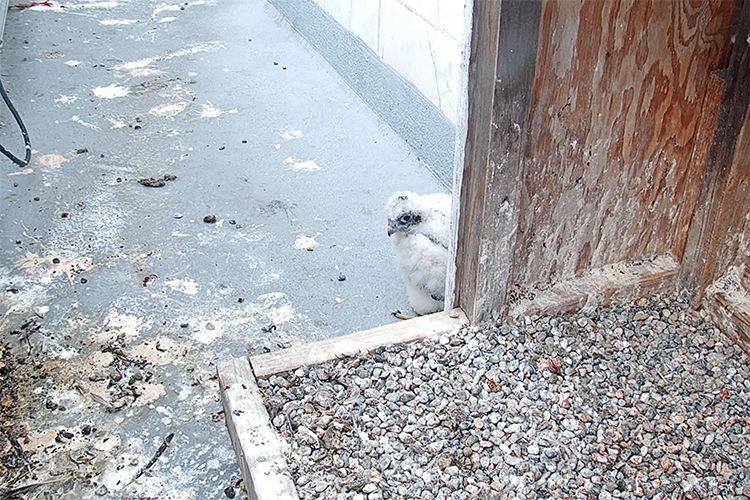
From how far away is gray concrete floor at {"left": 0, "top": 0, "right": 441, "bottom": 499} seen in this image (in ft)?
7.75

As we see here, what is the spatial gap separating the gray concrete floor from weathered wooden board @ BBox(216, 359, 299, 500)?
31 cm

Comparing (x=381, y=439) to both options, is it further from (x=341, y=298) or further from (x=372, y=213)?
(x=372, y=213)

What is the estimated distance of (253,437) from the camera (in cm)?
186

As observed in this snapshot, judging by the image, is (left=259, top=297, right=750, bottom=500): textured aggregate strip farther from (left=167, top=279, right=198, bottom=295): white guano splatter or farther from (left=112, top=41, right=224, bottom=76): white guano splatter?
(left=112, top=41, right=224, bottom=76): white guano splatter

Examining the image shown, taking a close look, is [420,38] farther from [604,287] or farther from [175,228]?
[604,287]

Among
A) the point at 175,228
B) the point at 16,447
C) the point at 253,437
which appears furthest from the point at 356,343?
the point at 175,228

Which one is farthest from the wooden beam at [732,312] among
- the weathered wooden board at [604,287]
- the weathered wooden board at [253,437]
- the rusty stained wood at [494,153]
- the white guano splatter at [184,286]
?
the white guano splatter at [184,286]

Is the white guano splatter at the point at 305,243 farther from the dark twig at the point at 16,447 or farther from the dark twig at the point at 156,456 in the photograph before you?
the dark twig at the point at 16,447

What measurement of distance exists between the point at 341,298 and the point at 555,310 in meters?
0.90

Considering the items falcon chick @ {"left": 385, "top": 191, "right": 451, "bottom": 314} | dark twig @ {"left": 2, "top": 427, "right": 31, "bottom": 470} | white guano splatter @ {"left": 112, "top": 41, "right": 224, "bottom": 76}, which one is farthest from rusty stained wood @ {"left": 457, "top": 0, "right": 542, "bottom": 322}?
white guano splatter @ {"left": 112, "top": 41, "right": 224, "bottom": 76}

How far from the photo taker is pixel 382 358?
7.01ft

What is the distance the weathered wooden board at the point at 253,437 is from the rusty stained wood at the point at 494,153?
27.0 inches

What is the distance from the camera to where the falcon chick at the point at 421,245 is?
103 inches

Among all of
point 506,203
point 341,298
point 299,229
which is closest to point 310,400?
point 506,203
